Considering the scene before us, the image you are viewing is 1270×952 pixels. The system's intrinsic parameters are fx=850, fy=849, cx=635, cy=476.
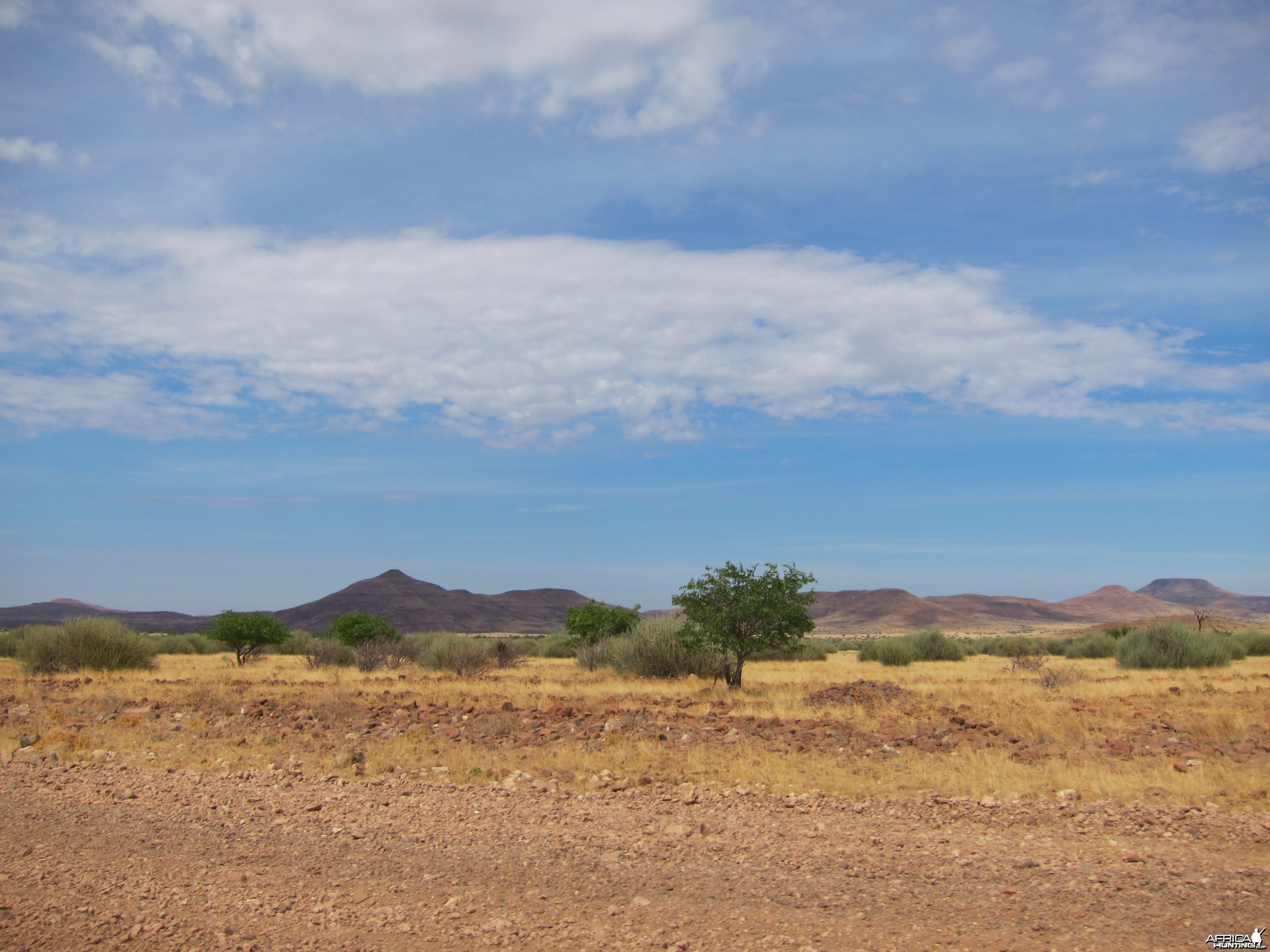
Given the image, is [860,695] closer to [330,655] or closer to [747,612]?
[747,612]

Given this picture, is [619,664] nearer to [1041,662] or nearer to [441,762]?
[441,762]

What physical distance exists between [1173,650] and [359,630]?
33271 mm

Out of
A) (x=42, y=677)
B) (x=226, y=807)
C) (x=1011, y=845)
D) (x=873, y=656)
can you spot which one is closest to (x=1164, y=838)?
(x=1011, y=845)

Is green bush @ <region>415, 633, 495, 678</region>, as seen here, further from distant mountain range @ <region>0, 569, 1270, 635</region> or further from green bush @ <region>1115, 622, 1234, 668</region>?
distant mountain range @ <region>0, 569, 1270, 635</region>

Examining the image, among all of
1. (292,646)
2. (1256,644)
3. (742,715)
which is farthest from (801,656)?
(742,715)

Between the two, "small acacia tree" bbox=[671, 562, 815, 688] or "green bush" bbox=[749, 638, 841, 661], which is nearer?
"small acacia tree" bbox=[671, 562, 815, 688]

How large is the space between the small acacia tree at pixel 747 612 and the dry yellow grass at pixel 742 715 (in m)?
1.30

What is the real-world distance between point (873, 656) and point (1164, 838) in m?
34.6

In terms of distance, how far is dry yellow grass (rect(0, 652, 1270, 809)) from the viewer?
1012 cm

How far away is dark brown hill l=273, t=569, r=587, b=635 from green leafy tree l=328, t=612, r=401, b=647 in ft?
280

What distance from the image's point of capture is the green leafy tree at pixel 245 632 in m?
40.5

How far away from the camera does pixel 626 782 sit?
402 inches

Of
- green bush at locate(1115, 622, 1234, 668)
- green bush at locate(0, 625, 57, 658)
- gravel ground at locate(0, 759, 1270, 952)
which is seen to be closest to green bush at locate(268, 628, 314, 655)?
green bush at locate(0, 625, 57, 658)

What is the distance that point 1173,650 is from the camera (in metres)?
32.2
